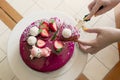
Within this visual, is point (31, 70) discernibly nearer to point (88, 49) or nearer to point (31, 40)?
point (31, 40)

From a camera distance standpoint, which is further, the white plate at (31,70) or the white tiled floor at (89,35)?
the white tiled floor at (89,35)

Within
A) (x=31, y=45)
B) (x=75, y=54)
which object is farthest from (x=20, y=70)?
(x=75, y=54)

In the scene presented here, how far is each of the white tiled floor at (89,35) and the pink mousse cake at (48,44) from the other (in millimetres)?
305

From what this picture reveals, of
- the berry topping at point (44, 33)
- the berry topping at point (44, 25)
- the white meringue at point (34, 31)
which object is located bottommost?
the berry topping at point (44, 33)

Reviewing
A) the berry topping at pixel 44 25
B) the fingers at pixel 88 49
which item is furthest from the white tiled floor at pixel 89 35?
the berry topping at pixel 44 25

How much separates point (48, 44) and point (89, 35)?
14.6 inches

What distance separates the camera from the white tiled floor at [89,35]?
1.45 meters

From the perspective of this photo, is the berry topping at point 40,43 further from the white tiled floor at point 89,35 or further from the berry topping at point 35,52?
the white tiled floor at point 89,35

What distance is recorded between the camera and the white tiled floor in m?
1.45

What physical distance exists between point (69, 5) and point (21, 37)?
54 centimetres

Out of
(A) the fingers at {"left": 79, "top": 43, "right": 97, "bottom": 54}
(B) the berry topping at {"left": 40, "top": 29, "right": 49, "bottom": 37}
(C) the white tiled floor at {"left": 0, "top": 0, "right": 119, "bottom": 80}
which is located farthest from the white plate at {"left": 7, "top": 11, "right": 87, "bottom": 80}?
(C) the white tiled floor at {"left": 0, "top": 0, "right": 119, "bottom": 80}

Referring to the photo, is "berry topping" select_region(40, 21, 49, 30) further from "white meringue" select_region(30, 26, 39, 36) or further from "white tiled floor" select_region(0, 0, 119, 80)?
"white tiled floor" select_region(0, 0, 119, 80)

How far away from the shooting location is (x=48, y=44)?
1.12 metres

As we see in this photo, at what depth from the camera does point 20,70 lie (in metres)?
1.15
